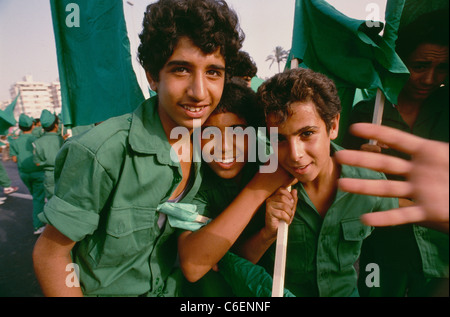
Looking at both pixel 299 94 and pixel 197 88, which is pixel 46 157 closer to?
pixel 197 88

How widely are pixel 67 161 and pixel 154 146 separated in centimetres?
42

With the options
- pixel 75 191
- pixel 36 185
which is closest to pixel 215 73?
pixel 75 191

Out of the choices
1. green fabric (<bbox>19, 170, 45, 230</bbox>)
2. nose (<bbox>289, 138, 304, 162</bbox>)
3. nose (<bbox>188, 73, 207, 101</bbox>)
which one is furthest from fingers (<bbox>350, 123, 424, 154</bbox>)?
green fabric (<bbox>19, 170, 45, 230</bbox>)

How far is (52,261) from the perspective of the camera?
4.16ft

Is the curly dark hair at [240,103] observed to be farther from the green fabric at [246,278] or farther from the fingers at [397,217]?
the fingers at [397,217]

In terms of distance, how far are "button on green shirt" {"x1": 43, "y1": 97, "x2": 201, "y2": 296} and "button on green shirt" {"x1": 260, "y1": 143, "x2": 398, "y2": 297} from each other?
2.46 ft

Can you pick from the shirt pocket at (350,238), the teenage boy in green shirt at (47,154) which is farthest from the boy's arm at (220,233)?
the teenage boy in green shirt at (47,154)

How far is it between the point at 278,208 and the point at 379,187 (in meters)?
0.85

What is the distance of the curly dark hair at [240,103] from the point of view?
1.68m

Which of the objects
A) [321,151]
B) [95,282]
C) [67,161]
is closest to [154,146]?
[67,161]

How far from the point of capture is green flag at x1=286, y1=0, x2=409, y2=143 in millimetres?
1556

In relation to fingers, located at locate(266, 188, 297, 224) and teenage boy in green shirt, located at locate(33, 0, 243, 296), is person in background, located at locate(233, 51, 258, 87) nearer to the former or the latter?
teenage boy in green shirt, located at locate(33, 0, 243, 296)
